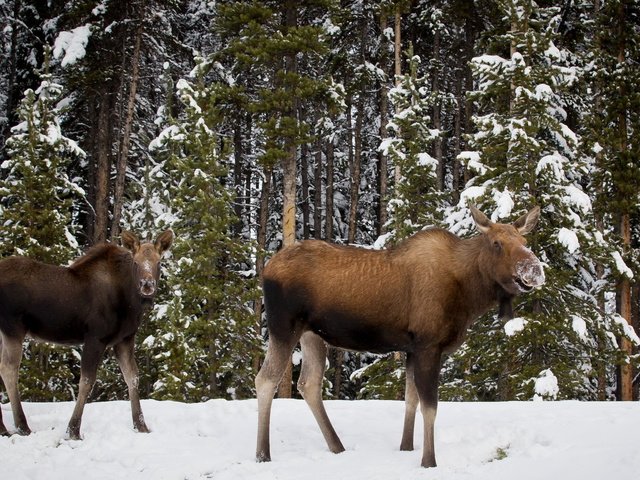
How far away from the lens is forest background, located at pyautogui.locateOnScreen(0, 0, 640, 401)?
16.5 metres

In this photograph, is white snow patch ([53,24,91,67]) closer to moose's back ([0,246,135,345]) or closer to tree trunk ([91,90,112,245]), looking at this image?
tree trunk ([91,90,112,245])

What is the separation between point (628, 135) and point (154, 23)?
18.4 m

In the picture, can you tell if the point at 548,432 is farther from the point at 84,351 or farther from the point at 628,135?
the point at 628,135

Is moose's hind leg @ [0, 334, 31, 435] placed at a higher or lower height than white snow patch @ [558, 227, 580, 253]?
lower

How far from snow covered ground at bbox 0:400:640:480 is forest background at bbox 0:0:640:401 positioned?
3456 mm

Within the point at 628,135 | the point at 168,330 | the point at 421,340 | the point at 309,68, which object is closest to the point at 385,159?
the point at 309,68

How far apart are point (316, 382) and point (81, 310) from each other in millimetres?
3298

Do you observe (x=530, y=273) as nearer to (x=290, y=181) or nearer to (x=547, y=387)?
(x=547, y=387)

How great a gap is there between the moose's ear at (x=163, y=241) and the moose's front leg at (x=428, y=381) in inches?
153

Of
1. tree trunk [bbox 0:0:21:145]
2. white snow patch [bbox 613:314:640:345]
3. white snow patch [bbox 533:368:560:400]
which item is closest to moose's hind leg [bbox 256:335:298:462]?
white snow patch [bbox 533:368:560:400]

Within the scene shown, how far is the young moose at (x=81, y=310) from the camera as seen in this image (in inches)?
339

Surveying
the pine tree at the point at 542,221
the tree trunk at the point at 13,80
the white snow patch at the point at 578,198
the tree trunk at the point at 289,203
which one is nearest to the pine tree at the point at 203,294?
the tree trunk at the point at 289,203

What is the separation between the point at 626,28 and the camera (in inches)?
822

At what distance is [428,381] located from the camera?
6891mm
